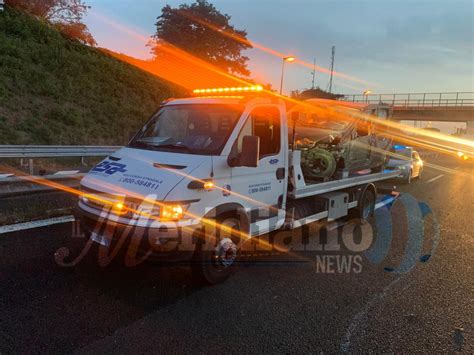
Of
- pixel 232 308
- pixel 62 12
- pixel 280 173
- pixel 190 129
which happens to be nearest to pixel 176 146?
pixel 190 129

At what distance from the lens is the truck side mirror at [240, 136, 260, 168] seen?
4137mm

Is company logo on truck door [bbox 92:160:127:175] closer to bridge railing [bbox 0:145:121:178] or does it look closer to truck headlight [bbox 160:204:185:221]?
truck headlight [bbox 160:204:185:221]

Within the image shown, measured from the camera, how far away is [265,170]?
4848 mm

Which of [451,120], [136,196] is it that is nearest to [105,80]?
[136,196]

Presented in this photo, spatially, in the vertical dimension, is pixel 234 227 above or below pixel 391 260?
above

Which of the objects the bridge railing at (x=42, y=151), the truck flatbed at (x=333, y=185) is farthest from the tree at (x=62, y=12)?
the truck flatbed at (x=333, y=185)

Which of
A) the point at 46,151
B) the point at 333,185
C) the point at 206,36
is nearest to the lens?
the point at 333,185

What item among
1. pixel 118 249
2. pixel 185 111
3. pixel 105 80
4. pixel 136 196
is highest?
pixel 105 80

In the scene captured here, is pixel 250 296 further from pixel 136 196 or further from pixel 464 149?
pixel 464 149

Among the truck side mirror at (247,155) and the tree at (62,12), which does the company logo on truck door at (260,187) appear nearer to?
the truck side mirror at (247,155)

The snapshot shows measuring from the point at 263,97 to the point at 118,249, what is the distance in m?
2.53

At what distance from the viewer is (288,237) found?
21.1 ft

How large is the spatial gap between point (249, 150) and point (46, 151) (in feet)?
21.9

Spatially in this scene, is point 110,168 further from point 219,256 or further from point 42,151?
point 42,151
